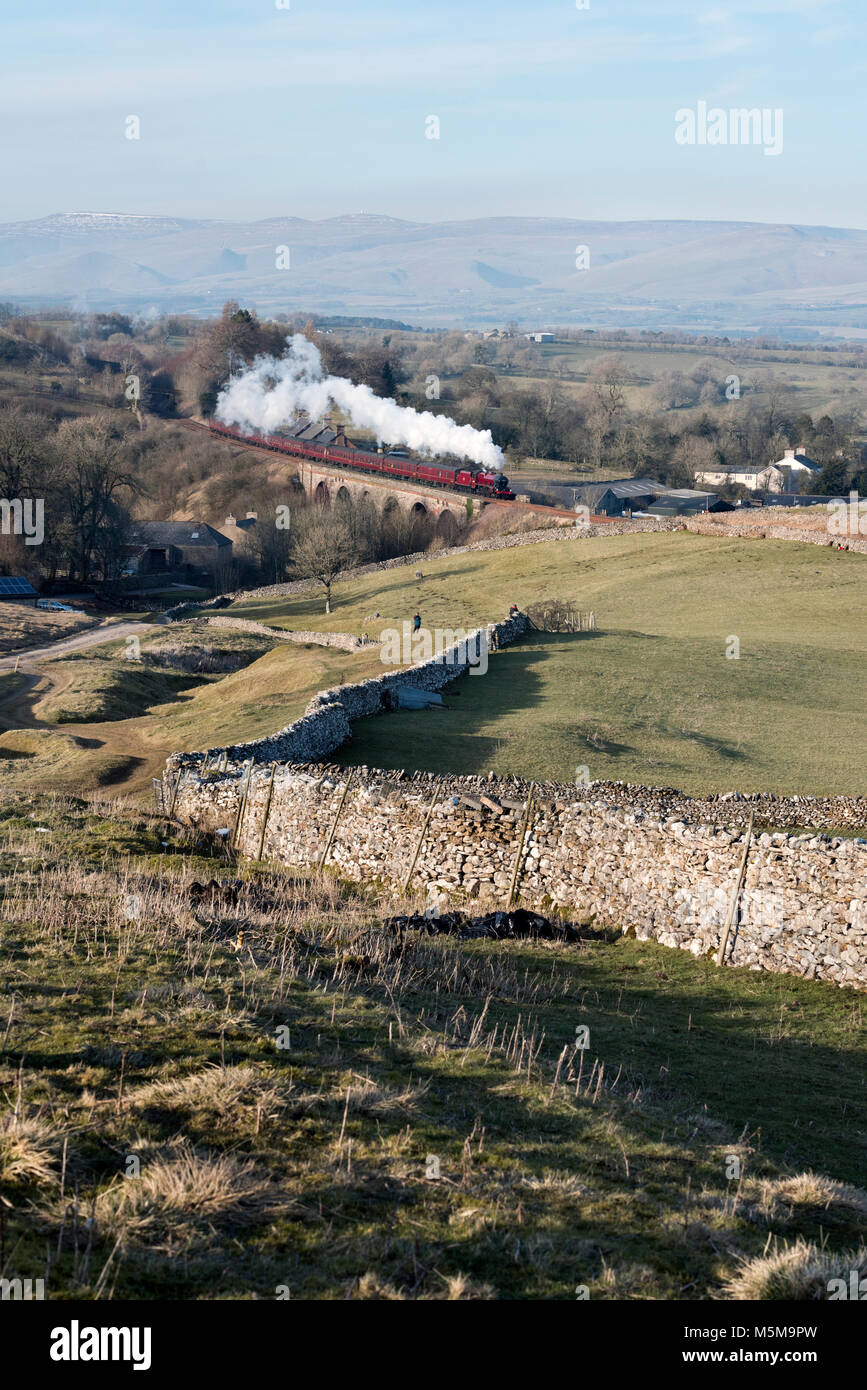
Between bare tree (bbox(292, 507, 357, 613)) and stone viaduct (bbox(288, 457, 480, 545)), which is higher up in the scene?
stone viaduct (bbox(288, 457, 480, 545))

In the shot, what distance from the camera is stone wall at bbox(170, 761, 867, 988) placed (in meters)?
15.4

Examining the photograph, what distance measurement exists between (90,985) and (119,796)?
16.2 metres

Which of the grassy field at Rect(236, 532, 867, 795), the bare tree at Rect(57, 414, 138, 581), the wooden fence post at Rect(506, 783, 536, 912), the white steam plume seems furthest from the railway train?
the wooden fence post at Rect(506, 783, 536, 912)

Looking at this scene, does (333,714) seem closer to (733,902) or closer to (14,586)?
(733,902)

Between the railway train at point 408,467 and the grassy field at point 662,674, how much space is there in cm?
2604

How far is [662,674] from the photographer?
116 ft

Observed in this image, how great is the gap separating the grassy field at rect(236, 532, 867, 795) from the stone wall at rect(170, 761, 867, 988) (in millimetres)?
4895

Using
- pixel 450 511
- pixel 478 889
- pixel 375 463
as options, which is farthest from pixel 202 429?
pixel 478 889

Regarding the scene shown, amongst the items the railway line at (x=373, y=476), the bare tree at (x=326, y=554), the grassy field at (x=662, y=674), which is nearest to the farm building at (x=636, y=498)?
the railway line at (x=373, y=476)

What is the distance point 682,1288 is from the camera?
6.70 meters

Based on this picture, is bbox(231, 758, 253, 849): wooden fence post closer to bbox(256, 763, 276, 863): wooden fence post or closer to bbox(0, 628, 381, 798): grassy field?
bbox(256, 763, 276, 863): wooden fence post

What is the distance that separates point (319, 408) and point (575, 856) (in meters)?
136

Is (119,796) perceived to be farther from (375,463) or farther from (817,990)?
(375,463)

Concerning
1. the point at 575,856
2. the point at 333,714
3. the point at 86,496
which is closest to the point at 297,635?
the point at 333,714
